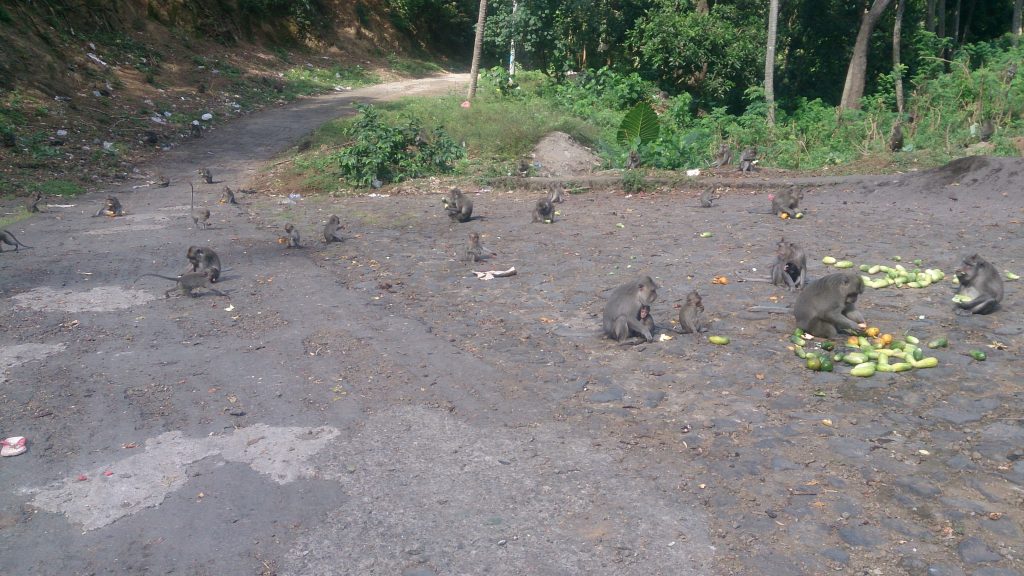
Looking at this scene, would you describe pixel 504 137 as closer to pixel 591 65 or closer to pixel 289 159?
pixel 289 159

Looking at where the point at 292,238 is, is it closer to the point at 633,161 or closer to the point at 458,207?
the point at 458,207

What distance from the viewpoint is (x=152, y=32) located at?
29141mm

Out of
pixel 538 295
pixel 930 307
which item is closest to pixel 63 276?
pixel 538 295

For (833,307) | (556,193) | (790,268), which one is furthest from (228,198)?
(833,307)

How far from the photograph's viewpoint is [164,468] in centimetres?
566

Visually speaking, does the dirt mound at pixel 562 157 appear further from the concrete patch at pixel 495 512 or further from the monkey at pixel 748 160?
the concrete patch at pixel 495 512

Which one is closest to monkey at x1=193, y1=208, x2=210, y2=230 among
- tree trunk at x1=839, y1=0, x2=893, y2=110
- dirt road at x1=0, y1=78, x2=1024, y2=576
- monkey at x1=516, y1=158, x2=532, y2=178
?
dirt road at x1=0, y1=78, x2=1024, y2=576

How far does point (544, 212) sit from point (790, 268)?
17.0 feet

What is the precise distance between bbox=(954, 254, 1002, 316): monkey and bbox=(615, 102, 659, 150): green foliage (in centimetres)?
1176

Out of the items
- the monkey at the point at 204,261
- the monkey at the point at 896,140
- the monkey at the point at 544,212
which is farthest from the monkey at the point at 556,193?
the monkey at the point at 896,140

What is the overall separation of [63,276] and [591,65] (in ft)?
72.4

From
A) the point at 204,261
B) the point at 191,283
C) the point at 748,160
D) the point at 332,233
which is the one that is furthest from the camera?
the point at 748,160

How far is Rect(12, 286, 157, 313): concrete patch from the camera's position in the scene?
947 centimetres

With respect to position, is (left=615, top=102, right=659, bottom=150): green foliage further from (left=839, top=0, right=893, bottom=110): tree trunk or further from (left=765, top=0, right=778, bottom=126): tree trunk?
(left=839, top=0, right=893, bottom=110): tree trunk
